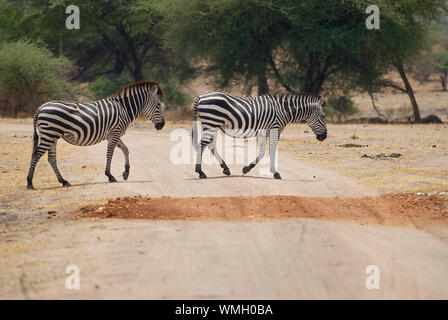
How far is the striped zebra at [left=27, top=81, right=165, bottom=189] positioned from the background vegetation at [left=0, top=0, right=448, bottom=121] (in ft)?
45.6

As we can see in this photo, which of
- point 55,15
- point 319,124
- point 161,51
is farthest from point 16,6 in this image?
point 319,124

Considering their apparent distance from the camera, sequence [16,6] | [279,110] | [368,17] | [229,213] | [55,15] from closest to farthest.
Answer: [229,213] → [279,110] → [368,17] → [55,15] → [16,6]

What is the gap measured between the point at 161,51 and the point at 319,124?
25.2m

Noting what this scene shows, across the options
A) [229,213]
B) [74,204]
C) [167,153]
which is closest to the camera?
[229,213]

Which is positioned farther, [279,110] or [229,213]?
[279,110]

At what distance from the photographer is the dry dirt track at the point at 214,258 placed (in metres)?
5.77

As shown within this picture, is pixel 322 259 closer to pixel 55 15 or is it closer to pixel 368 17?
pixel 368 17

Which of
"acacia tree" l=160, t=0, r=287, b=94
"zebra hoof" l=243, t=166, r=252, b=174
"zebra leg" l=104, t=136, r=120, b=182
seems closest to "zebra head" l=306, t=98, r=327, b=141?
"zebra hoof" l=243, t=166, r=252, b=174

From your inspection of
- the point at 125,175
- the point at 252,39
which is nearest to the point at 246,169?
the point at 125,175

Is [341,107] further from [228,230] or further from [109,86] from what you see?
[228,230]

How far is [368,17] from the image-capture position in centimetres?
2509

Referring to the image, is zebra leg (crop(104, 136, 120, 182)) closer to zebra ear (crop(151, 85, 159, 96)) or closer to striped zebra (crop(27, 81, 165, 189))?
striped zebra (crop(27, 81, 165, 189))

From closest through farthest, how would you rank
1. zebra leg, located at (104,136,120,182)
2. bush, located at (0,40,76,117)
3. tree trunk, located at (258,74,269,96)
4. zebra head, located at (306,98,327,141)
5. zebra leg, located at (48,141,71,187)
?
zebra leg, located at (48,141,71,187), zebra leg, located at (104,136,120,182), zebra head, located at (306,98,327,141), bush, located at (0,40,76,117), tree trunk, located at (258,74,269,96)

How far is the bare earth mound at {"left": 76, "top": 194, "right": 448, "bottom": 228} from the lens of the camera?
8914 millimetres
